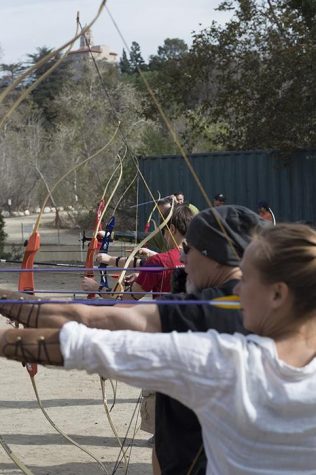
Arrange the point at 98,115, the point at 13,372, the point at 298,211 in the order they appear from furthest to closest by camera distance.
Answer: the point at 98,115 < the point at 298,211 < the point at 13,372

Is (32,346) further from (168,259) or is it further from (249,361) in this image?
(168,259)

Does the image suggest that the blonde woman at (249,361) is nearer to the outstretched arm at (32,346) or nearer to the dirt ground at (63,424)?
the outstretched arm at (32,346)

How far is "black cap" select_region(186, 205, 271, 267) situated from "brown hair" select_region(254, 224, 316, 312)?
726 mm

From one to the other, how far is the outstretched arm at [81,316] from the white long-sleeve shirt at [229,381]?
0.62 m

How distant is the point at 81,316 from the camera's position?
232cm

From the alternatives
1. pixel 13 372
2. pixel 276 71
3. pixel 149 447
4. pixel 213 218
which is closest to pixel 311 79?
pixel 276 71

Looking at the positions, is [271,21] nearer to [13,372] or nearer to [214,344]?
[13,372]

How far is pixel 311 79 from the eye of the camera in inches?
619

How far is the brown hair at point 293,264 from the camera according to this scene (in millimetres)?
1699

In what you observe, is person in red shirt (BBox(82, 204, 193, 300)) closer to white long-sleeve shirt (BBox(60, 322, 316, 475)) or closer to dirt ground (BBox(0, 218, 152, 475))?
dirt ground (BBox(0, 218, 152, 475))

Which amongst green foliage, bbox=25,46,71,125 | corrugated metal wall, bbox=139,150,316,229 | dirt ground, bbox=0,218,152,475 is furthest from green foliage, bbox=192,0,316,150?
green foliage, bbox=25,46,71,125

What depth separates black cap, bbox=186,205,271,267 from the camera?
8.19 feet

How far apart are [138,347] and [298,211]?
561 inches

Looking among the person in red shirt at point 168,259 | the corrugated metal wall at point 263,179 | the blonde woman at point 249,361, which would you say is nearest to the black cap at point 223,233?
the blonde woman at point 249,361
